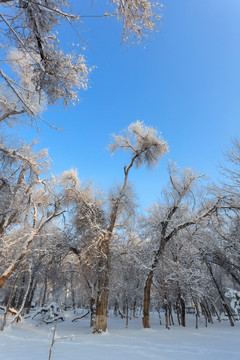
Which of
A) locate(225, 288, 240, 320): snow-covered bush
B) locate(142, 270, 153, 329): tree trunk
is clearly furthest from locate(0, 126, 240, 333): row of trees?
locate(225, 288, 240, 320): snow-covered bush

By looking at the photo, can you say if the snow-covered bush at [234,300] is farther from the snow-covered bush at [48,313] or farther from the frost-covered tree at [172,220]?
the snow-covered bush at [48,313]

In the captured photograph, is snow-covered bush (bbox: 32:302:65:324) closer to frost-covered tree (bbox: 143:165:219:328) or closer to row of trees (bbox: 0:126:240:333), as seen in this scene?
row of trees (bbox: 0:126:240:333)

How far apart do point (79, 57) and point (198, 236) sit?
1451cm

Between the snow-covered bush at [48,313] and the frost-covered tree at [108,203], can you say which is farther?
the snow-covered bush at [48,313]

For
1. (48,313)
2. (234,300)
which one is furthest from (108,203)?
(48,313)

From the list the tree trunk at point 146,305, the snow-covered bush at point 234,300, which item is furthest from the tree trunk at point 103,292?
the snow-covered bush at point 234,300

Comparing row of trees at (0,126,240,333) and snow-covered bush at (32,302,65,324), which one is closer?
row of trees at (0,126,240,333)

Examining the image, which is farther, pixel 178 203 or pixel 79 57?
pixel 178 203

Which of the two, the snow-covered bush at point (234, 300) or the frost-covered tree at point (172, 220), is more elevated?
the frost-covered tree at point (172, 220)

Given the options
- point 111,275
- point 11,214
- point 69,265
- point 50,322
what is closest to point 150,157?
point 111,275

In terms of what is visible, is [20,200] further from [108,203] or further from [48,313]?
[48,313]

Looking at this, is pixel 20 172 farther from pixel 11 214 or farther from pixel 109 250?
pixel 109 250

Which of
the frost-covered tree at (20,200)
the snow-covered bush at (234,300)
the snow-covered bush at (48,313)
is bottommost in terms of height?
the snow-covered bush at (48,313)

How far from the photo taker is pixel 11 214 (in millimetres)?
9844
